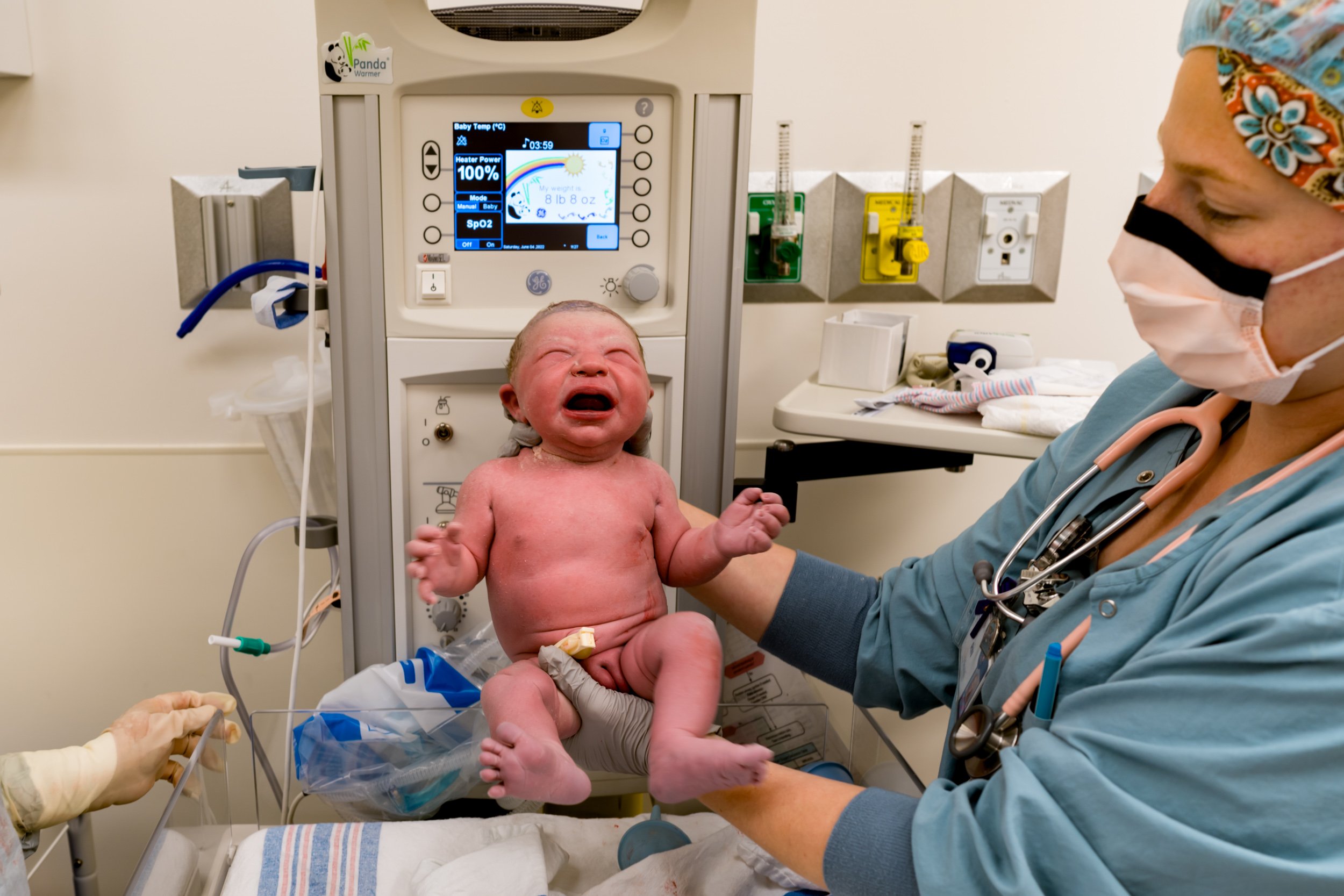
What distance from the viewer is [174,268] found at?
1826 mm

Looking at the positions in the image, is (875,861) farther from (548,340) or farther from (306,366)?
(306,366)

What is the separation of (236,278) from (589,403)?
88 cm

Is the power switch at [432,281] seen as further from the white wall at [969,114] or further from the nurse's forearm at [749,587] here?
the white wall at [969,114]

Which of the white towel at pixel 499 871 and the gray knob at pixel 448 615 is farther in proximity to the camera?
the gray knob at pixel 448 615

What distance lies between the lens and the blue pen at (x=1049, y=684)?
0.87 m

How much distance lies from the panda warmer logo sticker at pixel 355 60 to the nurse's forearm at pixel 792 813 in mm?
931

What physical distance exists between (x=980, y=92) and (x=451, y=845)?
163cm

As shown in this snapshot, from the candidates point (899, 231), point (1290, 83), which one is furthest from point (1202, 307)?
point (899, 231)

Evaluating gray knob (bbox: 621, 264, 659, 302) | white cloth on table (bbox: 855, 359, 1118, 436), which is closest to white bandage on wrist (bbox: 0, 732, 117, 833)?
gray knob (bbox: 621, 264, 659, 302)

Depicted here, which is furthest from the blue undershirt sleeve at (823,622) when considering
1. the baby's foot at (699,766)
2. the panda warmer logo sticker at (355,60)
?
the panda warmer logo sticker at (355,60)

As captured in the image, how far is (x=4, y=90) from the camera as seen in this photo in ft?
5.65

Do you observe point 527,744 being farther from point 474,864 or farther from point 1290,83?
point 1290,83

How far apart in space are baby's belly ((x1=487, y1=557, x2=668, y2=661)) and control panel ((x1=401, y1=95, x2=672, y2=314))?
0.37 metres

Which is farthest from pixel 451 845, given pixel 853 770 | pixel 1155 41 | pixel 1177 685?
pixel 1155 41
